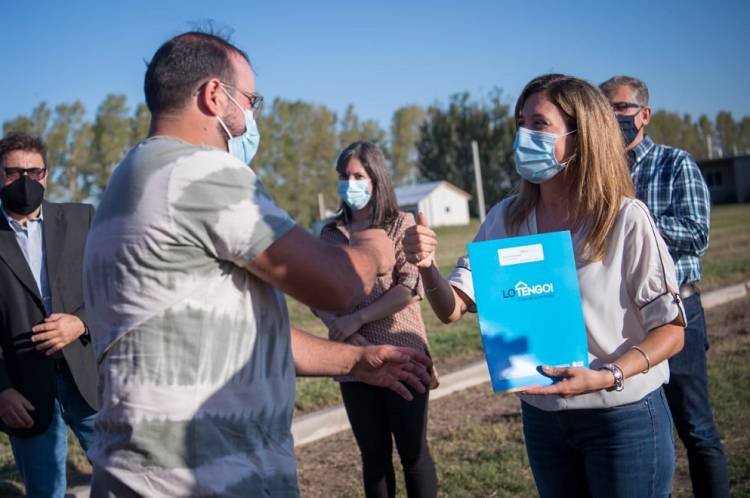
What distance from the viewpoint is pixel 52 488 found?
4.07 metres

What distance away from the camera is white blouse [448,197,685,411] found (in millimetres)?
2539

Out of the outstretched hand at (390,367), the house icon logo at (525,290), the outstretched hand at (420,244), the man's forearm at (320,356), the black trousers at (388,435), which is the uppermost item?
the outstretched hand at (420,244)

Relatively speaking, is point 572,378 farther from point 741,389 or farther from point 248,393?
point 741,389

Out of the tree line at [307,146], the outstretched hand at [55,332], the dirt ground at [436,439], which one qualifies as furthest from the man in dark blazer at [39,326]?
the tree line at [307,146]

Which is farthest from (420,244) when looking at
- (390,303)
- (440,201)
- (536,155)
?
(440,201)

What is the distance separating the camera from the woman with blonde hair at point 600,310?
2.54 meters

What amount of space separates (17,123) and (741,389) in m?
51.1

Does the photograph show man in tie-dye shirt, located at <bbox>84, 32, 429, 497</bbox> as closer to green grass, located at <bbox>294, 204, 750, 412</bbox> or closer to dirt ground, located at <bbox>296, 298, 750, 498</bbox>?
dirt ground, located at <bbox>296, 298, 750, 498</bbox>

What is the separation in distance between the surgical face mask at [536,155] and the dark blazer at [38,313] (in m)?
2.66

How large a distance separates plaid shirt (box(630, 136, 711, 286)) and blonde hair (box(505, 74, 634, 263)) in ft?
3.98

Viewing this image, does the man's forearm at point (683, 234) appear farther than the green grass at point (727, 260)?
No

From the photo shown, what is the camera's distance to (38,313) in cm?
409

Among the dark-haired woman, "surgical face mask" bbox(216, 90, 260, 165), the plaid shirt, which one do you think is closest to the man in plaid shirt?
the plaid shirt

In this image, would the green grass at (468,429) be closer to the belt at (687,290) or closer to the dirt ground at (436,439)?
the dirt ground at (436,439)
